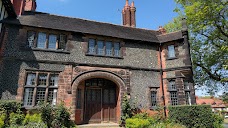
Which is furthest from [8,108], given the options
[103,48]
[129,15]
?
[129,15]

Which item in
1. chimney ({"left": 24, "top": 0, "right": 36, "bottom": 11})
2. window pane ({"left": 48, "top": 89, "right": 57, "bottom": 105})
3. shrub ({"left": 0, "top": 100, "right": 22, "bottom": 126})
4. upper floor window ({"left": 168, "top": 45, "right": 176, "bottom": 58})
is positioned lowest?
shrub ({"left": 0, "top": 100, "right": 22, "bottom": 126})

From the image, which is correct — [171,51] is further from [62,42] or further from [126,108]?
[62,42]

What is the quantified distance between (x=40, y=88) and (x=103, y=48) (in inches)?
222

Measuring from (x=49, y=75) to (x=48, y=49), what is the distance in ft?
6.24

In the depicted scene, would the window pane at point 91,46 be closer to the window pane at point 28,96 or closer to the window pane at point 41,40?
the window pane at point 41,40

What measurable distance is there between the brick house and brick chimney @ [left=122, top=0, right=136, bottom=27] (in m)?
4.84

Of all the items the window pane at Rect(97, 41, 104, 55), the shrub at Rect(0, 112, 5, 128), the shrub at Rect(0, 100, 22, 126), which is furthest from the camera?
the window pane at Rect(97, 41, 104, 55)

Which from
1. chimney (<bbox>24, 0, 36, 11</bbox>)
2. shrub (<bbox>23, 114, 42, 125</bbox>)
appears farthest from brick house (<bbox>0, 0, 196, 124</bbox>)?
shrub (<bbox>23, 114, 42, 125</bbox>)

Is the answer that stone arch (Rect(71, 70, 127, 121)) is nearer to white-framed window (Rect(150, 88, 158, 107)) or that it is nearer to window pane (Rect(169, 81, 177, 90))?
white-framed window (Rect(150, 88, 158, 107))

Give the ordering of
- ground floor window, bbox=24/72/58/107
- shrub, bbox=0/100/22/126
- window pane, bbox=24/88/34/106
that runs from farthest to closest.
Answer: ground floor window, bbox=24/72/58/107 < window pane, bbox=24/88/34/106 < shrub, bbox=0/100/22/126

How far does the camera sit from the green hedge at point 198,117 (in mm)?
11055

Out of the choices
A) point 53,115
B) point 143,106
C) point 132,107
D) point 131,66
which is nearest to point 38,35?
point 53,115

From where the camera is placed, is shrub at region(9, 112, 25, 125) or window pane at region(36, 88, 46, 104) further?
window pane at region(36, 88, 46, 104)

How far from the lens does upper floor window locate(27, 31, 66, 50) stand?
1220 cm
